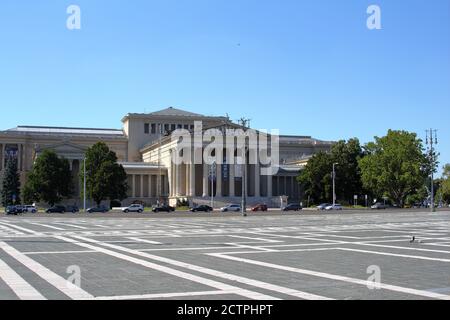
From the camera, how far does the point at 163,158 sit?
11862 cm

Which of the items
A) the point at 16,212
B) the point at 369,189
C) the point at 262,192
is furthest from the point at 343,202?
the point at 16,212

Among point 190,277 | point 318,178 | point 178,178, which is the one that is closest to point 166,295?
point 190,277

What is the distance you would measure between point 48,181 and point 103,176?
11.1 meters

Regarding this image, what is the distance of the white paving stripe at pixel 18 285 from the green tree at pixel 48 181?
87.0 meters

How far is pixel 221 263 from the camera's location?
52.7 feet

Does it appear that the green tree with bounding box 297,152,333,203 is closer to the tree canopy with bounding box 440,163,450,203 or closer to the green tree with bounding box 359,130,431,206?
the green tree with bounding box 359,130,431,206

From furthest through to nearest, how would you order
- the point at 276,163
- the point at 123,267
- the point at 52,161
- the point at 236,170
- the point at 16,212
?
the point at 276,163 → the point at 236,170 → the point at 52,161 → the point at 16,212 → the point at 123,267

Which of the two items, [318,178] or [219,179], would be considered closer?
[219,179]

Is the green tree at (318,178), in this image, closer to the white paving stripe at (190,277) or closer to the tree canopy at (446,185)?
the tree canopy at (446,185)

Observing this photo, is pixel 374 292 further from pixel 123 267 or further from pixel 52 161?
pixel 52 161

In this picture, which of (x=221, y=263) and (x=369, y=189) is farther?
(x=369, y=189)

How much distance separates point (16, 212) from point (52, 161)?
29.1m

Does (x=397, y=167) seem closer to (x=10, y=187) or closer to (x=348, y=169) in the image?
(x=348, y=169)

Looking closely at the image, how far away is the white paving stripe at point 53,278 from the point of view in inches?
418
